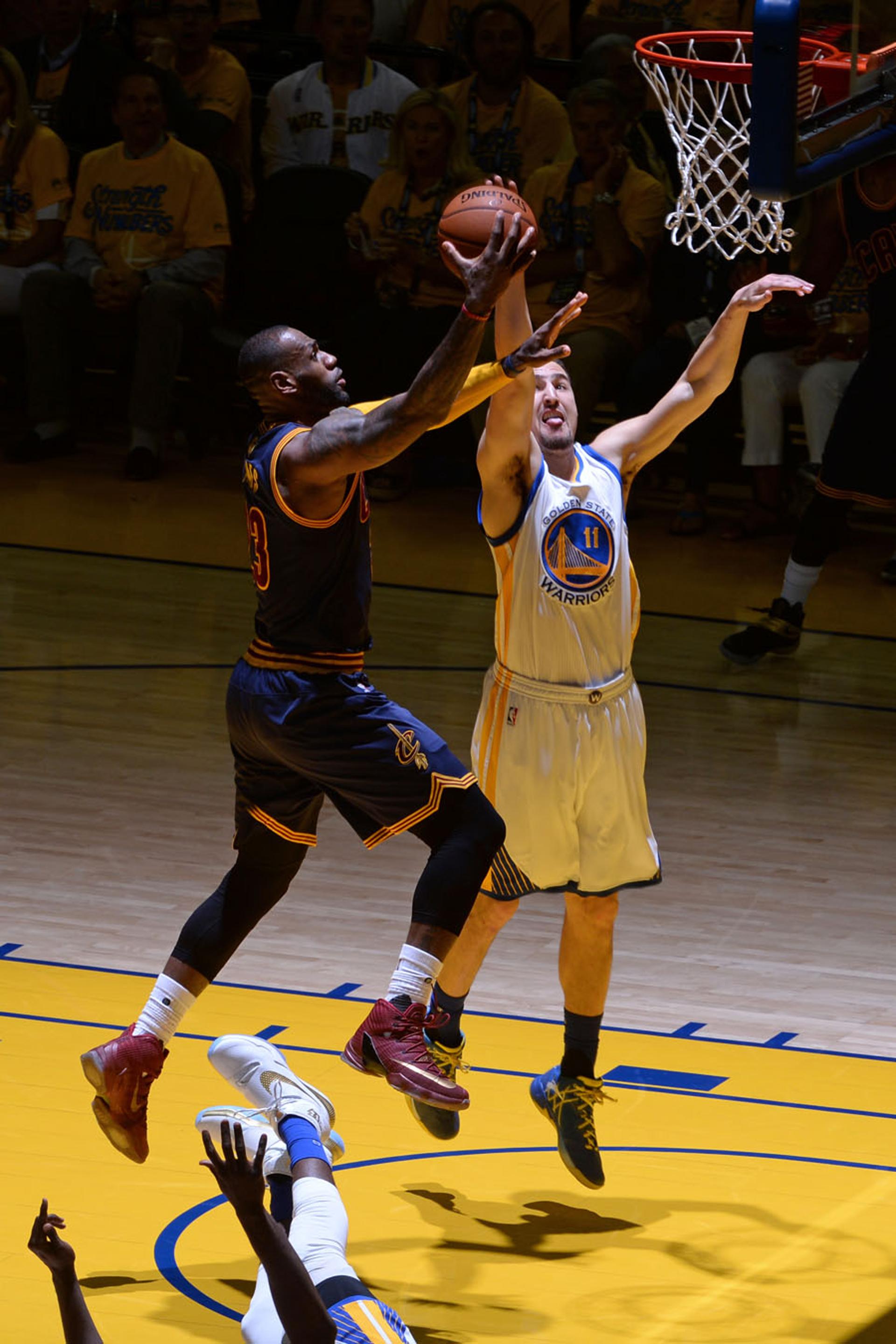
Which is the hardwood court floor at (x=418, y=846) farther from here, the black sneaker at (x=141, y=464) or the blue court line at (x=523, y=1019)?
the black sneaker at (x=141, y=464)

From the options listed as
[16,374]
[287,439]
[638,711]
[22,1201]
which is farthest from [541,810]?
[16,374]

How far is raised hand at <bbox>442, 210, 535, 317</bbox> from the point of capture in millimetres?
4383

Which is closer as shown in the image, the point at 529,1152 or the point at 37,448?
the point at 529,1152

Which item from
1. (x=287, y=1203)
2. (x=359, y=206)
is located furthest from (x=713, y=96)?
(x=359, y=206)

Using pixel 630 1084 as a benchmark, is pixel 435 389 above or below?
above

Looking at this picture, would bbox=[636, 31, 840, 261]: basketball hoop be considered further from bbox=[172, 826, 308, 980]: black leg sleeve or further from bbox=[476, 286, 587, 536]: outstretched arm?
bbox=[172, 826, 308, 980]: black leg sleeve

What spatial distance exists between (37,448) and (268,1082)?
9379mm

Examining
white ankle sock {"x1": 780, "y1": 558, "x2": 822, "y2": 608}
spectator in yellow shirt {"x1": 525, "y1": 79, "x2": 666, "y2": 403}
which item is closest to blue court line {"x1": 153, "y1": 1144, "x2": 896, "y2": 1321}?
white ankle sock {"x1": 780, "y1": 558, "x2": 822, "y2": 608}

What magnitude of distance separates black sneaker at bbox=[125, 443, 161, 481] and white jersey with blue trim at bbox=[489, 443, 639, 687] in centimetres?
806

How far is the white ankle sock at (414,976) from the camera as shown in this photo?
15.2ft

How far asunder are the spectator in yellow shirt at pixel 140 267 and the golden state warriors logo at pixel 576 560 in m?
7.89

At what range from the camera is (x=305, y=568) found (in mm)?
4793

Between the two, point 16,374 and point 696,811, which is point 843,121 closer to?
point 696,811

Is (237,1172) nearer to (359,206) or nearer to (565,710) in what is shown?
(565,710)
